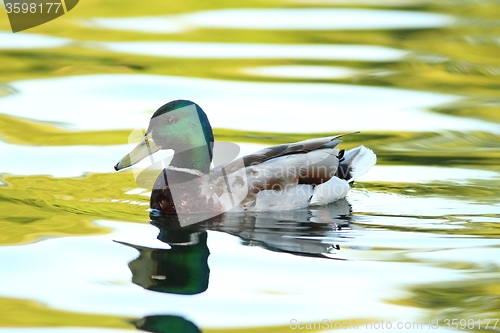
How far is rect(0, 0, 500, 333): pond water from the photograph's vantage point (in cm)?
495

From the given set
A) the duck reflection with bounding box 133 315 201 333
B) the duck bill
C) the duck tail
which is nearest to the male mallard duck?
the duck bill

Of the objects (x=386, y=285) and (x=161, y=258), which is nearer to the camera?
(x=386, y=285)

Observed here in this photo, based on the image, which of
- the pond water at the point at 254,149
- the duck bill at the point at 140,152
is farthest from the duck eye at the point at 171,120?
the pond water at the point at 254,149

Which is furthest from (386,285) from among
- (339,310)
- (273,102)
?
(273,102)

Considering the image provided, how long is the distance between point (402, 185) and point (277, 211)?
4.20 feet

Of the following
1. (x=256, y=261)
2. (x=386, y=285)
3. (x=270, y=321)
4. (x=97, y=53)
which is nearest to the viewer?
(x=270, y=321)

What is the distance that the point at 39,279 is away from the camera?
5.32 metres

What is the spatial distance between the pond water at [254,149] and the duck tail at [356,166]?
0.75ft

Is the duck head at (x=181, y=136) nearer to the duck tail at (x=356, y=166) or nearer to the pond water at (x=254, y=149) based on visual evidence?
the pond water at (x=254, y=149)

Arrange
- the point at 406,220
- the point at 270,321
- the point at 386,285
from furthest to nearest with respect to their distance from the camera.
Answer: the point at 406,220 → the point at 386,285 → the point at 270,321

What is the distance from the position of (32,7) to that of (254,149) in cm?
719

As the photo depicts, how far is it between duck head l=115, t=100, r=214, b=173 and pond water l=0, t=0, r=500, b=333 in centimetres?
50

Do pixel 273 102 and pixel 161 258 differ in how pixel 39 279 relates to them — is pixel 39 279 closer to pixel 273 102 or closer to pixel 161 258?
pixel 161 258

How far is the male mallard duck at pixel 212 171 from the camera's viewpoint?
6.96 metres
